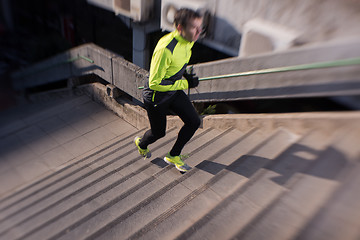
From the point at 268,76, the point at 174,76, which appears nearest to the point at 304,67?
the point at 268,76

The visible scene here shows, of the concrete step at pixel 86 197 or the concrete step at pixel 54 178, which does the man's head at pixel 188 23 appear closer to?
the concrete step at pixel 86 197

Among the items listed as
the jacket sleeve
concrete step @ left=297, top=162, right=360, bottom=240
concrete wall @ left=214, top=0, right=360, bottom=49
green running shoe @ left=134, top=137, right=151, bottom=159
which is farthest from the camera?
green running shoe @ left=134, top=137, right=151, bottom=159

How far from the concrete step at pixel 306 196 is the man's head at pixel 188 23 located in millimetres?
1885

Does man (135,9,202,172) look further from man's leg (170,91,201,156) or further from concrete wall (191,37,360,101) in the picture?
concrete wall (191,37,360,101)

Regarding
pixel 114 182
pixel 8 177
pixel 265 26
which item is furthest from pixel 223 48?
pixel 8 177

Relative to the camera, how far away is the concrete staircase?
8.28ft

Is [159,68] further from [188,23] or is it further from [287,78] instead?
[287,78]

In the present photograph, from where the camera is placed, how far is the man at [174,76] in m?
3.00

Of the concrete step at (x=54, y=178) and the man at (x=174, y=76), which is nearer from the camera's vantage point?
the man at (x=174, y=76)

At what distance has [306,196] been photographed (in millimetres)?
2682

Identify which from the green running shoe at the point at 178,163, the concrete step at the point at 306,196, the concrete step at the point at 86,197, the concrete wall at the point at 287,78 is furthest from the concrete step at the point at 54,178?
the concrete step at the point at 306,196

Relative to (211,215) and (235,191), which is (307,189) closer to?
(235,191)

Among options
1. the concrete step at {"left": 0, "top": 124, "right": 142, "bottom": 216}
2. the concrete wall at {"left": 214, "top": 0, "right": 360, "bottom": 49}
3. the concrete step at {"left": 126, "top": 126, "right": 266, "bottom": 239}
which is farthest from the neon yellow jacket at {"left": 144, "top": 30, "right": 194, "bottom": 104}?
the concrete wall at {"left": 214, "top": 0, "right": 360, "bottom": 49}

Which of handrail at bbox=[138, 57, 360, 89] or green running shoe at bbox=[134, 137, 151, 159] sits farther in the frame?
green running shoe at bbox=[134, 137, 151, 159]
